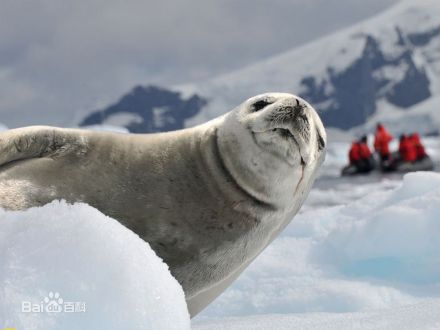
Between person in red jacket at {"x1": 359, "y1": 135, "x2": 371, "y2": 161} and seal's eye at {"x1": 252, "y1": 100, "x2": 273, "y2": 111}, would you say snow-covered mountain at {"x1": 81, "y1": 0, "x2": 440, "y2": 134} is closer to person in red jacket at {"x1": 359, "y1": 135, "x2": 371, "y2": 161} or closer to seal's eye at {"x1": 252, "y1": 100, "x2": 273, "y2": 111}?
person in red jacket at {"x1": 359, "y1": 135, "x2": 371, "y2": 161}

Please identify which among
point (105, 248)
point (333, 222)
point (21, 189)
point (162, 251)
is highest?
point (105, 248)

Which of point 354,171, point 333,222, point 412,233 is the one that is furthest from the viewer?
point 354,171

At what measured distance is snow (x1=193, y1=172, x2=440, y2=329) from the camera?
16.3ft

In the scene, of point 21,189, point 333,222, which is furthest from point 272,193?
point 333,222

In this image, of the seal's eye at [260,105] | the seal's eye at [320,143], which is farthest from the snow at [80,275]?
the seal's eye at [320,143]

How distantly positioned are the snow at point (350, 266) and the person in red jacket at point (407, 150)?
1222 cm

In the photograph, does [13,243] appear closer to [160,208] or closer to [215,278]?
[160,208]

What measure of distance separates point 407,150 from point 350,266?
14.4m

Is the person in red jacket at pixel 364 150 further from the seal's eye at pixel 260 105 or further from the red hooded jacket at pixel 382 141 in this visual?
the seal's eye at pixel 260 105

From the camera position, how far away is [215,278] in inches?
119

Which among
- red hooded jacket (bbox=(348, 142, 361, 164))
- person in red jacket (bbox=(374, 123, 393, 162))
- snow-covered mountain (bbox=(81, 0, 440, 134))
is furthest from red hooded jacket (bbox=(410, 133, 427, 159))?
snow-covered mountain (bbox=(81, 0, 440, 134))

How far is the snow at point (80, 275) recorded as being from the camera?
1.85 metres

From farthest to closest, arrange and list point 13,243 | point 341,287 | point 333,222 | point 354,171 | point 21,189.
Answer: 1. point 354,171
2. point 333,222
3. point 341,287
4. point 21,189
5. point 13,243

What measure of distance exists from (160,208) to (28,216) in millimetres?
850
